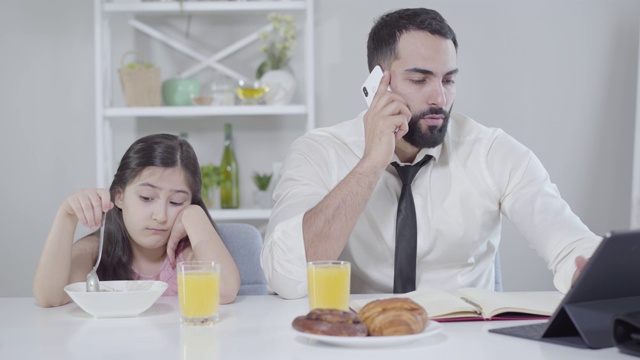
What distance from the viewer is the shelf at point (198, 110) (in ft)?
11.2

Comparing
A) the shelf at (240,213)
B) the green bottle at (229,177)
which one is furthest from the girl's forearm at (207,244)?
the green bottle at (229,177)

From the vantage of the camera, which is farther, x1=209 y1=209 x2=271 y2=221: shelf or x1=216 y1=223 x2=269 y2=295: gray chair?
x1=209 y1=209 x2=271 y2=221: shelf

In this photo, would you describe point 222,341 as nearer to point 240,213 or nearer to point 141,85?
point 240,213

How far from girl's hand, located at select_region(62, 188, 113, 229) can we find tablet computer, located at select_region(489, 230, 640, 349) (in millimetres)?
875

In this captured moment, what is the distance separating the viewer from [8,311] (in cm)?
167

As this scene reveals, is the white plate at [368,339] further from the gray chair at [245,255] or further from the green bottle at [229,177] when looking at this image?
the green bottle at [229,177]

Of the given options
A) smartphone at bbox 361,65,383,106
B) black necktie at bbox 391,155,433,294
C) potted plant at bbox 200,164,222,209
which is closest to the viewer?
black necktie at bbox 391,155,433,294

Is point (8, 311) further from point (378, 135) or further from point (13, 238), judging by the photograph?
point (13, 238)

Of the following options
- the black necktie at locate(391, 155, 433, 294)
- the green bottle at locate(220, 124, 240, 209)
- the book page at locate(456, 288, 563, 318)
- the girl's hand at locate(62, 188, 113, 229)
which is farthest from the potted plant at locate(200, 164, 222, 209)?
the book page at locate(456, 288, 563, 318)

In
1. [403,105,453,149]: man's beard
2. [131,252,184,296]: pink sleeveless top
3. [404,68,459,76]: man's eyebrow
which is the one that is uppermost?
[404,68,459,76]: man's eyebrow

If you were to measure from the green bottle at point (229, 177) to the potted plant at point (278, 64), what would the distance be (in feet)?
0.84

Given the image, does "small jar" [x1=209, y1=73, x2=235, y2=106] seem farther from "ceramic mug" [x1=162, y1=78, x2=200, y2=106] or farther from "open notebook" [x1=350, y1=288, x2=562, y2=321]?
"open notebook" [x1=350, y1=288, x2=562, y2=321]

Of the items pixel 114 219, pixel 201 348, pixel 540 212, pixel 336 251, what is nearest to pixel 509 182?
pixel 540 212

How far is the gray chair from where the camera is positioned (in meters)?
2.21
